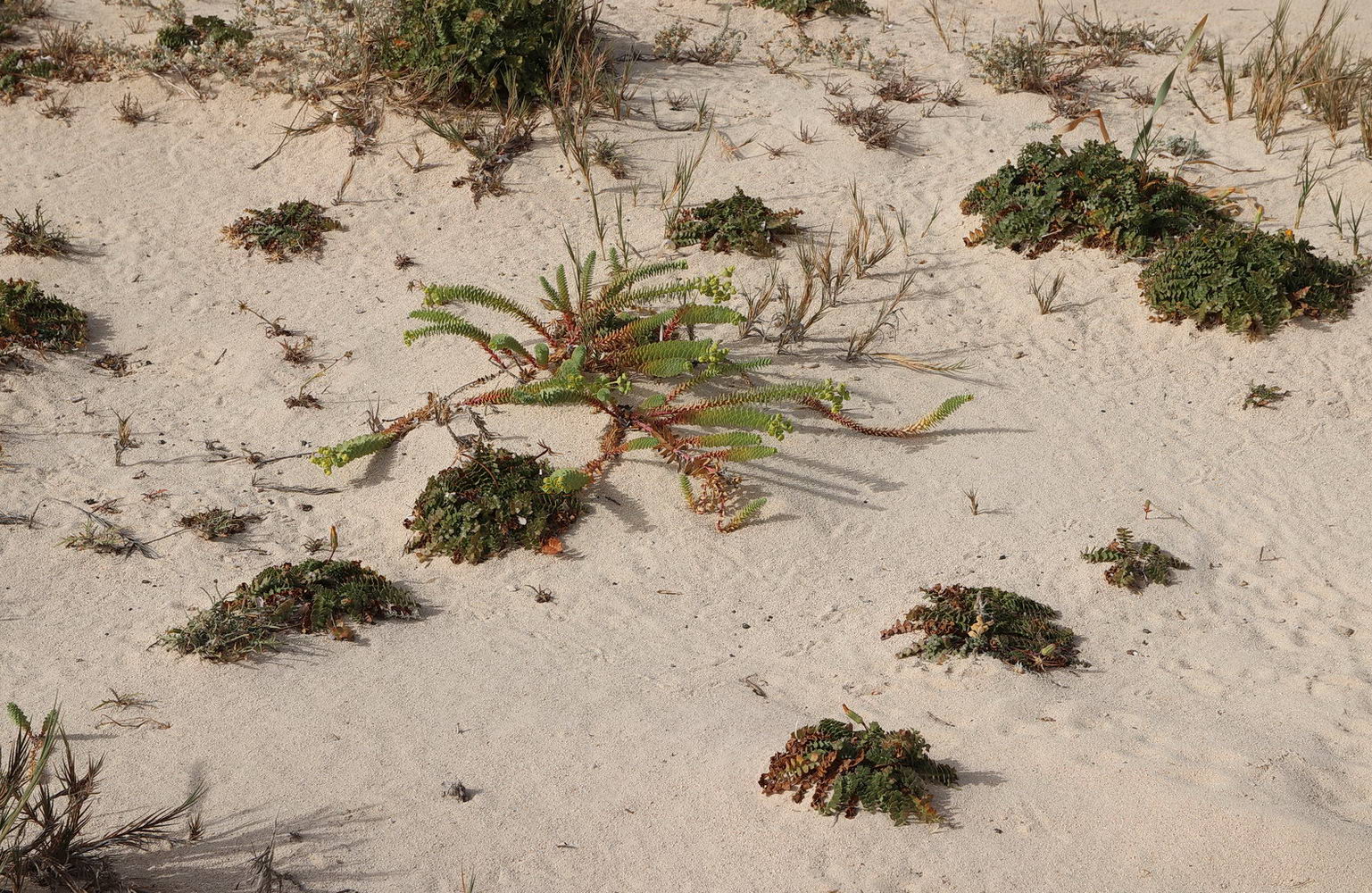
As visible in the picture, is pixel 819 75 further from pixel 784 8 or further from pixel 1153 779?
pixel 1153 779

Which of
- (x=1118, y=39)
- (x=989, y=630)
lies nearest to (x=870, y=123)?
(x=1118, y=39)

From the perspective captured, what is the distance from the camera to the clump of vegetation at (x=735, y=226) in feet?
20.6

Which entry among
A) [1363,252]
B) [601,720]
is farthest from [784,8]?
[601,720]

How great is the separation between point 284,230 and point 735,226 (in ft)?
9.07

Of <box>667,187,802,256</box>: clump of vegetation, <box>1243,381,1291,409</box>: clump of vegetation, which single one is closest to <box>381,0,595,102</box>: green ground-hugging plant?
<box>667,187,802,256</box>: clump of vegetation

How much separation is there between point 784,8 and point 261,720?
23.1 feet

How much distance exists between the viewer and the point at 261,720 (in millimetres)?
3590

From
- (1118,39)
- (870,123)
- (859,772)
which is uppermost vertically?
(1118,39)

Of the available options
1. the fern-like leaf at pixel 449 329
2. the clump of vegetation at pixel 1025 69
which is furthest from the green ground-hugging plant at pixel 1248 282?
the fern-like leaf at pixel 449 329

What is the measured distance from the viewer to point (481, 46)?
6.99 metres

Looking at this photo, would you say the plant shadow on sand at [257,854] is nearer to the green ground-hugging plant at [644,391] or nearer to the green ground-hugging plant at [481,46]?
Result: the green ground-hugging plant at [644,391]

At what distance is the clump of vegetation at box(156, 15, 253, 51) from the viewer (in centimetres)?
768

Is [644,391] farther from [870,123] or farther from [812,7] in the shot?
[812,7]

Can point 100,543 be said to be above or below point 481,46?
below
